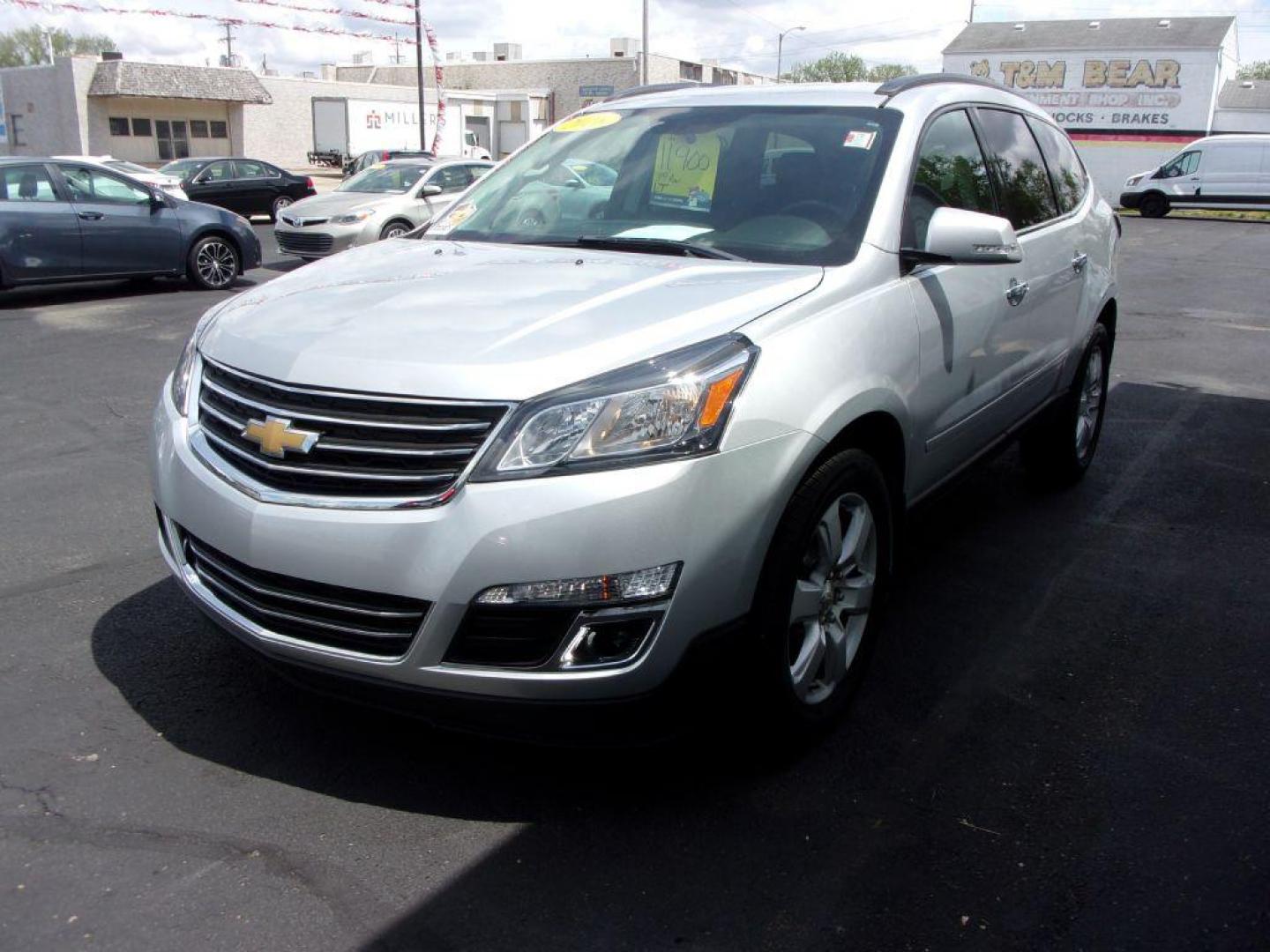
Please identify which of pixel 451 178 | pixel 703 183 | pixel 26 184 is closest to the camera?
pixel 703 183

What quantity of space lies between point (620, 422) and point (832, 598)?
3.16ft

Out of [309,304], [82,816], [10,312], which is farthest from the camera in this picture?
[10,312]

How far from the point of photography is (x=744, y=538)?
2.71 metres

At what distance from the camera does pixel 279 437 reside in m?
2.77

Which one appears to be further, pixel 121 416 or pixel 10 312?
pixel 10 312

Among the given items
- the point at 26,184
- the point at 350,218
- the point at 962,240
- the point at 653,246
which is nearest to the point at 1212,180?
the point at 350,218

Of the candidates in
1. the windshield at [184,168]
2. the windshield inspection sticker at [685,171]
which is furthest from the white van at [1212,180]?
the windshield inspection sticker at [685,171]

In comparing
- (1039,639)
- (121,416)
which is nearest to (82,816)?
(1039,639)

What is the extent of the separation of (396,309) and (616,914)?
1646 millimetres

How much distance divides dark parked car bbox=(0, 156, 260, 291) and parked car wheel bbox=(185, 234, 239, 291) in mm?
10

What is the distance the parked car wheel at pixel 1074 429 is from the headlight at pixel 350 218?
11.4 metres

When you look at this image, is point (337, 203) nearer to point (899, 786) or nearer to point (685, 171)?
point (685, 171)

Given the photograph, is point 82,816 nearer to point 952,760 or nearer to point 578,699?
point 578,699

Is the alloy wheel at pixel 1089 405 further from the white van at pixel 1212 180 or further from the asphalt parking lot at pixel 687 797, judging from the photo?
the white van at pixel 1212 180
